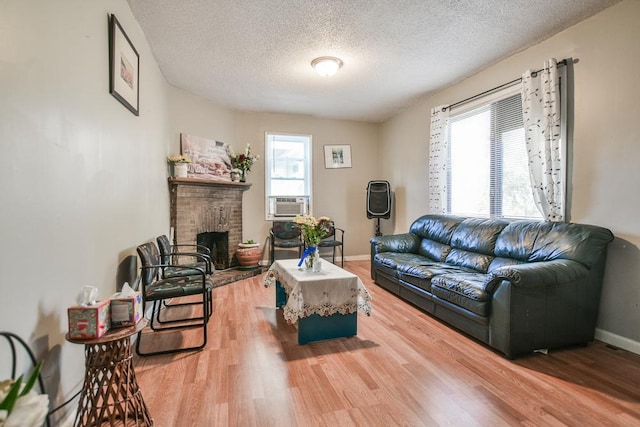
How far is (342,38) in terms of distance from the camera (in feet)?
9.78

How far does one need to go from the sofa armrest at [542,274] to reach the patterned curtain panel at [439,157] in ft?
6.67

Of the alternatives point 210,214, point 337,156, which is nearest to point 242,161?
point 210,214

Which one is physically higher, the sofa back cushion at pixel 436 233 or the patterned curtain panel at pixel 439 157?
the patterned curtain panel at pixel 439 157

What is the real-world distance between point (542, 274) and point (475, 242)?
1156mm

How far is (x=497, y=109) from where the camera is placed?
359cm

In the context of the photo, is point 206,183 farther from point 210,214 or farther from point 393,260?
point 393,260

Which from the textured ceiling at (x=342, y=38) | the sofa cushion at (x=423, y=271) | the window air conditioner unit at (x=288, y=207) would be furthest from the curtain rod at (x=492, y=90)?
the window air conditioner unit at (x=288, y=207)

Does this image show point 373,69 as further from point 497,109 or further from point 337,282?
→ point 337,282

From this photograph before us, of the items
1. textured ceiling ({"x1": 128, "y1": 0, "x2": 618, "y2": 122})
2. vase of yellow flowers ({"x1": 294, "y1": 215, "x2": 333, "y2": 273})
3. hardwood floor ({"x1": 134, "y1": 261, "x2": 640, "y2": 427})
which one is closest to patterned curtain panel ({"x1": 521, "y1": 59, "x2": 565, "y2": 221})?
textured ceiling ({"x1": 128, "y1": 0, "x2": 618, "y2": 122})

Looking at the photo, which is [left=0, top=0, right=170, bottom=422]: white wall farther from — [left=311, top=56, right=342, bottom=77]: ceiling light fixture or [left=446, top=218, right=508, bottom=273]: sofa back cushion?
[left=446, top=218, right=508, bottom=273]: sofa back cushion

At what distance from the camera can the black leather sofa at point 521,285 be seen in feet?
7.45

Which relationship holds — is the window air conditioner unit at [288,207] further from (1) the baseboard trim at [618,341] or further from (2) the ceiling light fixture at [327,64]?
(1) the baseboard trim at [618,341]

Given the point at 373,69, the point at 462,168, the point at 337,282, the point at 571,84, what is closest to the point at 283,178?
the point at 373,69

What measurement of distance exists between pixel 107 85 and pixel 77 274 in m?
1.23
